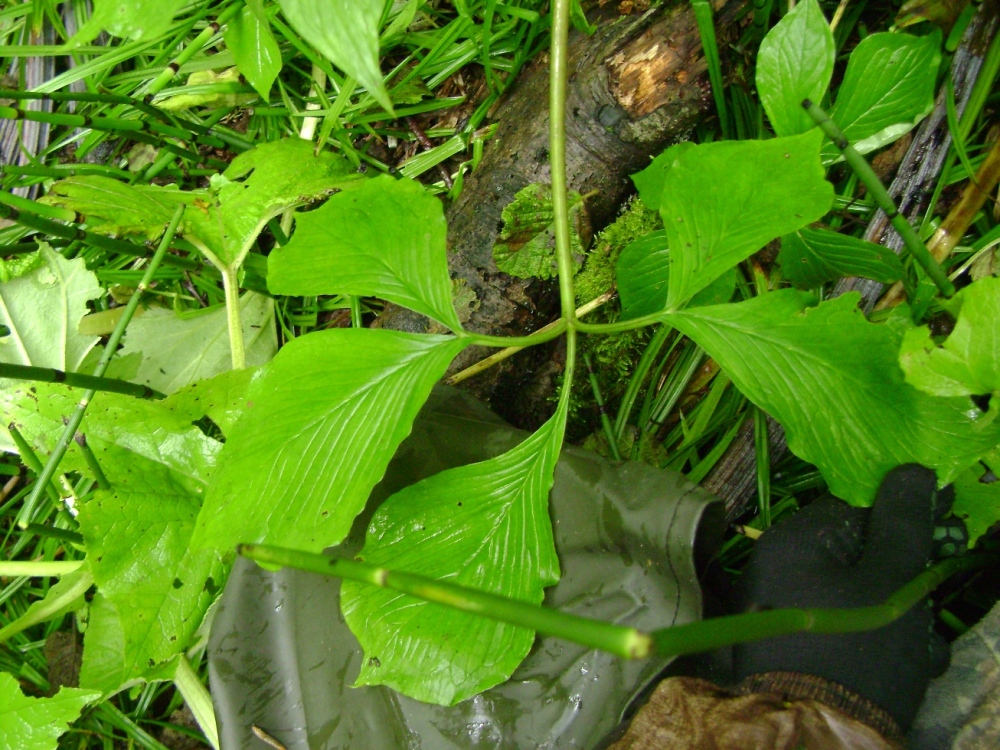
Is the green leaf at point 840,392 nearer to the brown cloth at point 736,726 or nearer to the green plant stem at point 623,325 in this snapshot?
the green plant stem at point 623,325

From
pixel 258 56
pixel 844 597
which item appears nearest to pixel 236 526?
pixel 258 56

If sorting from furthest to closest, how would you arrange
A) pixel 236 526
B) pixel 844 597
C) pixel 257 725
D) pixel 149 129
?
pixel 149 129 → pixel 257 725 → pixel 844 597 → pixel 236 526

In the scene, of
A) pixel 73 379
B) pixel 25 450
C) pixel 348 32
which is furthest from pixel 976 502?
pixel 25 450

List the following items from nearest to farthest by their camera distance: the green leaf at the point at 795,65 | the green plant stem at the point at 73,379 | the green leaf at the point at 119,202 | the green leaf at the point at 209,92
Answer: the green leaf at the point at 795,65, the green plant stem at the point at 73,379, the green leaf at the point at 119,202, the green leaf at the point at 209,92

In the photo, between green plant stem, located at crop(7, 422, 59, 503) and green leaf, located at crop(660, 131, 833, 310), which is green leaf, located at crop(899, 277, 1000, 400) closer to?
green leaf, located at crop(660, 131, 833, 310)

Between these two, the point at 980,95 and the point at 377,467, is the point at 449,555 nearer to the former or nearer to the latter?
the point at 377,467

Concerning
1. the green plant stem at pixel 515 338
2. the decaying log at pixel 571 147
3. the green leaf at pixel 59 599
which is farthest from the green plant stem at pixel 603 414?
the green leaf at pixel 59 599
